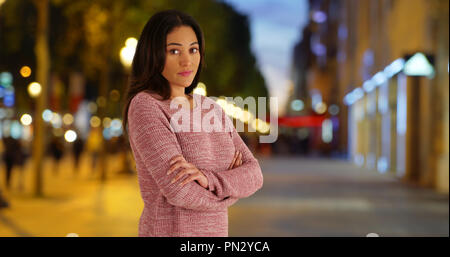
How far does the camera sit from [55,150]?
27156mm

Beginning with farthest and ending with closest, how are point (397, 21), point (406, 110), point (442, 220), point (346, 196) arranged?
point (397, 21), point (406, 110), point (346, 196), point (442, 220)

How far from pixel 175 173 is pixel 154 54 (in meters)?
0.49

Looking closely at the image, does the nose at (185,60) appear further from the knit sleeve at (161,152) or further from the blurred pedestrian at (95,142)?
the blurred pedestrian at (95,142)

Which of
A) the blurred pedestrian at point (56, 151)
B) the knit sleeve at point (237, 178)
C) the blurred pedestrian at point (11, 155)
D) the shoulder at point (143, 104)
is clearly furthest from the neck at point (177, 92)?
the blurred pedestrian at point (56, 151)

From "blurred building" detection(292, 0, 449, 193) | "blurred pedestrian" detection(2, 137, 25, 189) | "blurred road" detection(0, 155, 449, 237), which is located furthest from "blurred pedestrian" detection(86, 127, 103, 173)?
"blurred building" detection(292, 0, 449, 193)

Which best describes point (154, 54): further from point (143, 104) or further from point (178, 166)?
point (178, 166)

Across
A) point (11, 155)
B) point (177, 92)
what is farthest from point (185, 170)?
point (11, 155)

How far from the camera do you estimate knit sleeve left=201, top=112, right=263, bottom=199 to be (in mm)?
2672

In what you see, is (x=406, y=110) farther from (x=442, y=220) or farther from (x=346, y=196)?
(x=442, y=220)

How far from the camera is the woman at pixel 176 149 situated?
2604 millimetres

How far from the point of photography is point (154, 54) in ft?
9.16

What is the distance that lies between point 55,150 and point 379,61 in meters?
16.7

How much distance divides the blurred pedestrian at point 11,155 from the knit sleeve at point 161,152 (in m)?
17.2

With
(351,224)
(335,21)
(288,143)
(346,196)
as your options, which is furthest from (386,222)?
(335,21)
